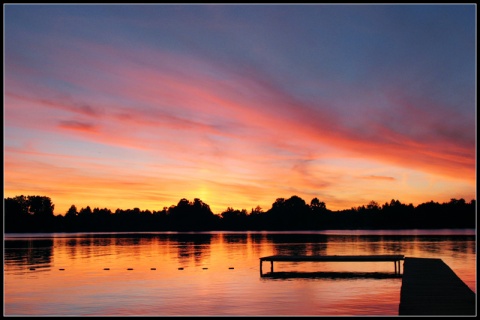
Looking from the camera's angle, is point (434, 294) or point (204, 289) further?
point (204, 289)

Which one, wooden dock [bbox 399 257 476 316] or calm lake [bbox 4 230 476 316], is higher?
wooden dock [bbox 399 257 476 316]

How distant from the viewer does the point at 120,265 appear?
56.1 m

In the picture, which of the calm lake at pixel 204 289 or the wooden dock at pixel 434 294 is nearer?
the wooden dock at pixel 434 294

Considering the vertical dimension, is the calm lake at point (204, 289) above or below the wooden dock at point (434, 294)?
below

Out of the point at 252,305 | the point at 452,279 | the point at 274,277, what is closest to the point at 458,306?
the point at 452,279

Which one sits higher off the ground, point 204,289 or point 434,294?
point 434,294

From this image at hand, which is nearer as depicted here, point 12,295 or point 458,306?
point 458,306

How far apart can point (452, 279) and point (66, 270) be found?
32.3m

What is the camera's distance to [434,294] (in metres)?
25.4

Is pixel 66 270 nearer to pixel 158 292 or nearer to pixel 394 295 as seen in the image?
pixel 158 292

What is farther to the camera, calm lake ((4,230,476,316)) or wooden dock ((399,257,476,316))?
calm lake ((4,230,476,316))

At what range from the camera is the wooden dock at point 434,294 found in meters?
21.1

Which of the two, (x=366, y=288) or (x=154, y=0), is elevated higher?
(x=154, y=0)

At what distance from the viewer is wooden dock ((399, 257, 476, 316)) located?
2114 centimetres
